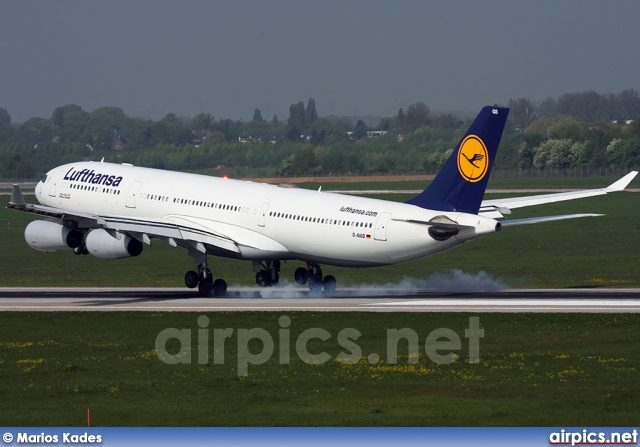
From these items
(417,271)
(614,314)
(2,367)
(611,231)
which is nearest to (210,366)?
(2,367)

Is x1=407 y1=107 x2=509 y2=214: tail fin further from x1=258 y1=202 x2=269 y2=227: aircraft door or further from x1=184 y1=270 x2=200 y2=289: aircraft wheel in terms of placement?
x1=184 y1=270 x2=200 y2=289: aircraft wheel

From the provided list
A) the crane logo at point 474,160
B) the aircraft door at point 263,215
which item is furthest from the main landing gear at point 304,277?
the crane logo at point 474,160

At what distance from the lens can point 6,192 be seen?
536ft

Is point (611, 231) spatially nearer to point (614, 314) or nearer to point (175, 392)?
point (614, 314)

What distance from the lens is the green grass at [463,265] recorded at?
6712 cm

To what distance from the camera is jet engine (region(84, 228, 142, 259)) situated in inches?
2168

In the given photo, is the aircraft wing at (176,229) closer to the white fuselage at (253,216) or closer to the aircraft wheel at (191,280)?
the white fuselage at (253,216)

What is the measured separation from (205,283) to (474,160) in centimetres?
1445

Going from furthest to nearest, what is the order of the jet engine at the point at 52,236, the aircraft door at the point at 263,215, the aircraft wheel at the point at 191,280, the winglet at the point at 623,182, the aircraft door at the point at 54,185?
the aircraft door at the point at 54,185
the aircraft wheel at the point at 191,280
the jet engine at the point at 52,236
the aircraft door at the point at 263,215
the winglet at the point at 623,182

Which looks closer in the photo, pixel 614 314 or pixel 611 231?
pixel 614 314

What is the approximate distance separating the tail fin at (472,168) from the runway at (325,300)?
437 centimetres

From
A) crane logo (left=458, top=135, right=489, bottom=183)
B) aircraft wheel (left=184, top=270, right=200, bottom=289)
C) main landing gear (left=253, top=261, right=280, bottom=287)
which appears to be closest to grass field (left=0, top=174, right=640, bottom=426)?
crane logo (left=458, top=135, right=489, bottom=183)

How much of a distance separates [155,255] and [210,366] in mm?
44203

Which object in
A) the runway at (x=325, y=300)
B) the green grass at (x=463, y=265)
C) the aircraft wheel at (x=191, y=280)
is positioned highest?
the aircraft wheel at (x=191, y=280)
